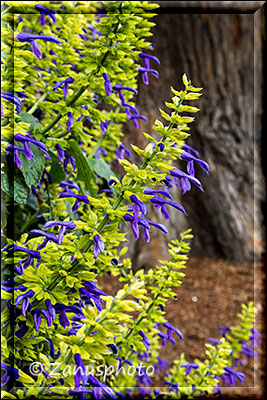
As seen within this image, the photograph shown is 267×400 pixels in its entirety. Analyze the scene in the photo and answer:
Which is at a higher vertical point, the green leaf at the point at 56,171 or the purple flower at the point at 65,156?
the purple flower at the point at 65,156

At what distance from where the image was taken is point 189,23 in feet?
5.71

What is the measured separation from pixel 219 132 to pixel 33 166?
1.65 metres

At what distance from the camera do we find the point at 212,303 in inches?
83.2

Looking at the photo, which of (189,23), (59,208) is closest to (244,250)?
(189,23)

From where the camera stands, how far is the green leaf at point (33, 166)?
0.62 m

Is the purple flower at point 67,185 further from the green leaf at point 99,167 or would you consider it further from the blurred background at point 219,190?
the blurred background at point 219,190

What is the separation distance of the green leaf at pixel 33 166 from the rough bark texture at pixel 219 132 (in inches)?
20.6

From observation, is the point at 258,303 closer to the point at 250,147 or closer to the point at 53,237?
the point at 250,147

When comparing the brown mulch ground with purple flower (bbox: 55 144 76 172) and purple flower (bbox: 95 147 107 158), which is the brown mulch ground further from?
purple flower (bbox: 55 144 76 172)

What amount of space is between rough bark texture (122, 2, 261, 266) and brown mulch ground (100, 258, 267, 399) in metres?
0.09

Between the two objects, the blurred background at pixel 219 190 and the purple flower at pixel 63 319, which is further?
the blurred background at pixel 219 190

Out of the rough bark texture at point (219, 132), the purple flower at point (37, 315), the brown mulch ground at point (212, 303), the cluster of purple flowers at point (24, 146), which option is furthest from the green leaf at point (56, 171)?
the brown mulch ground at point (212, 303)

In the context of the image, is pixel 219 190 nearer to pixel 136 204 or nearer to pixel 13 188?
pixel 13 188

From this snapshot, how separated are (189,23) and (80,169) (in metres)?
1.29
